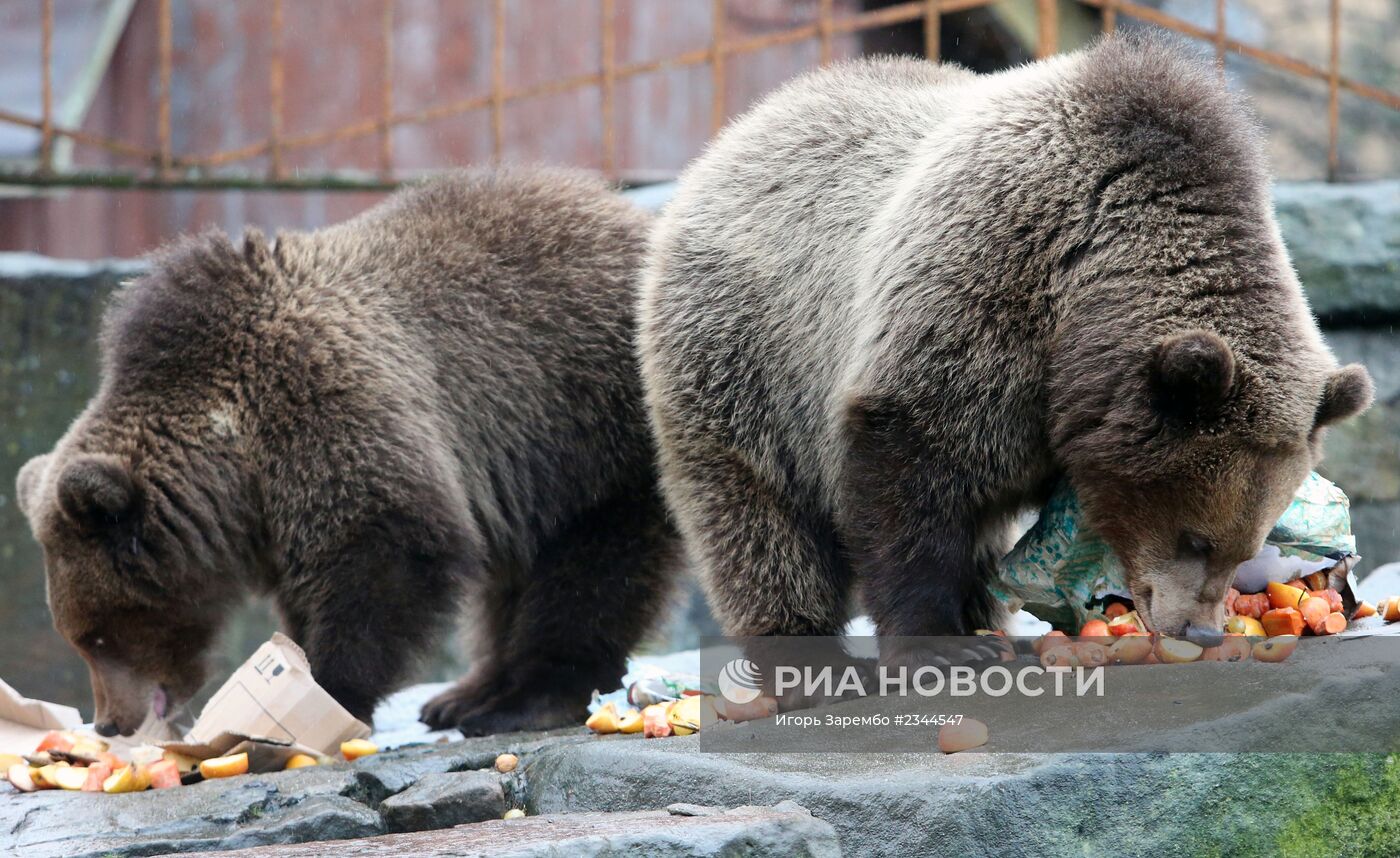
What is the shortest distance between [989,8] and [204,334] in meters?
7.20

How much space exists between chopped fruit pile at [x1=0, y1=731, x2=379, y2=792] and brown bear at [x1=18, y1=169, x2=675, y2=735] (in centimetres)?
37

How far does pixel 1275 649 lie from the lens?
12.8ft

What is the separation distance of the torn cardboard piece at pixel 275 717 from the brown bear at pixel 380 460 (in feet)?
0.80

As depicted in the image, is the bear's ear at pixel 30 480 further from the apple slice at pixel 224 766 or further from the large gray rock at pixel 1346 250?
the large gray rock at pixel 1346 250

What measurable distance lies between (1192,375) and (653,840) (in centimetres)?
168

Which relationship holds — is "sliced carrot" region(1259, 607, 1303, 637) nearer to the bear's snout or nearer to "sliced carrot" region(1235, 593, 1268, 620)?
"sliced carrot" region(1235, 593, 1268, 620)

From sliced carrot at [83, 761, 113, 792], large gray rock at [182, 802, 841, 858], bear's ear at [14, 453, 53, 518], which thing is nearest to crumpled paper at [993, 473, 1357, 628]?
large gray rock at [182, 802, 841, 858]

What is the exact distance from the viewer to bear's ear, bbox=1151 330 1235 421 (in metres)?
3.73

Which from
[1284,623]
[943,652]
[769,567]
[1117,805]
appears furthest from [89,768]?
[1284,623]

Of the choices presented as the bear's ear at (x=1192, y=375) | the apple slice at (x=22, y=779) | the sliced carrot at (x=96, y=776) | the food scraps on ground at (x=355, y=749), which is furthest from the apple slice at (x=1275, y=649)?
the apple slice at (x=22, y=779)

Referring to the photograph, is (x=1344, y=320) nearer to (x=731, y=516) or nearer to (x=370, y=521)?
(x=731, y=516)

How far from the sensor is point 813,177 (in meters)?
Result: 4.99

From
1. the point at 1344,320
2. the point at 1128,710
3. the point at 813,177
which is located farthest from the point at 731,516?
the point at 1344,320

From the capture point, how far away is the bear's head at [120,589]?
17.4 ft
